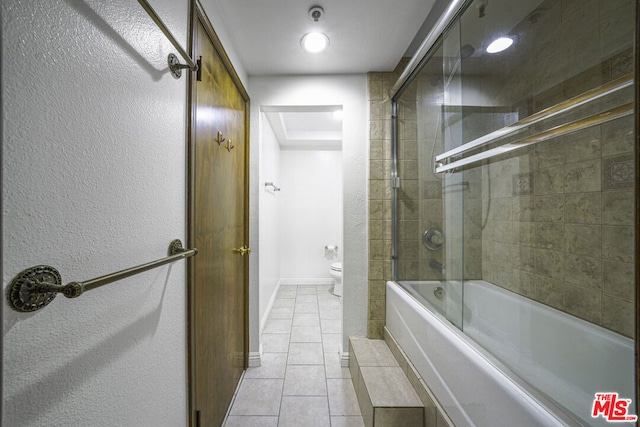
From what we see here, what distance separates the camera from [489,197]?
1.70 metres

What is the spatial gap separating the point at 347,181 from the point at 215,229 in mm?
1043

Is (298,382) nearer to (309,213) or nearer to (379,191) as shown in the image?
(379,191)

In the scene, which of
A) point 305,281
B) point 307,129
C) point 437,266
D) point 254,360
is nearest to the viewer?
point 437,266

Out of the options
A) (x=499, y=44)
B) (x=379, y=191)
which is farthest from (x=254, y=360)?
(x=499, y=44)

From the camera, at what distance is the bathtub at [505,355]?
75cm

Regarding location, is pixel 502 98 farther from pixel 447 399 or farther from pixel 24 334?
pixel 24 334

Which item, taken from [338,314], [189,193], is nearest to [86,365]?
[189,193]

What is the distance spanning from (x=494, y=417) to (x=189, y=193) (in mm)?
1307

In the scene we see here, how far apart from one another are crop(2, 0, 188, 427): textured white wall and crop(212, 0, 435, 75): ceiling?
0.76m

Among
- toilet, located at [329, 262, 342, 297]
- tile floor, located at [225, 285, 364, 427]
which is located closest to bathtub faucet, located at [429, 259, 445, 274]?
tile floor, located at [225, 285, 364, 427]

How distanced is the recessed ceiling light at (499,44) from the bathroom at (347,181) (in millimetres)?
44

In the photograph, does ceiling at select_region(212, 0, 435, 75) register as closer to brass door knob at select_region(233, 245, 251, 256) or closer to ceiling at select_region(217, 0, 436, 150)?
ceiling at select_region(217, 0, 436, 150)

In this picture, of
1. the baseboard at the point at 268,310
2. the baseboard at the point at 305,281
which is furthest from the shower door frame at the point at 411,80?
the baseboard at the point at 305,281

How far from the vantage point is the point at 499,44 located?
1469 millimetres
